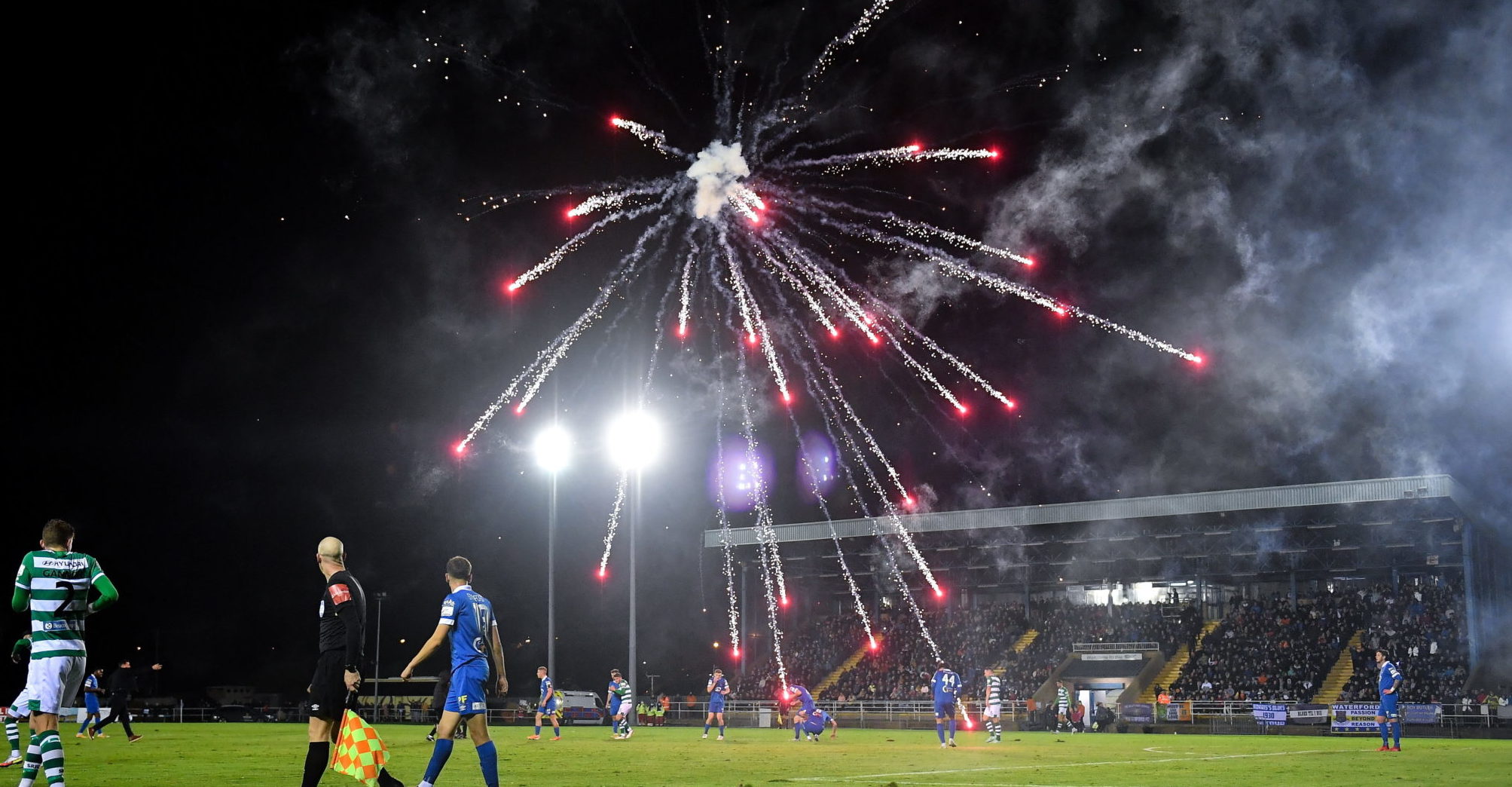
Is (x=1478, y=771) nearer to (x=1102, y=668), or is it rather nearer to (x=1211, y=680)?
(x=1211, y=680)

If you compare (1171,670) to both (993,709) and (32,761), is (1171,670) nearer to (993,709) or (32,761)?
(993,709)

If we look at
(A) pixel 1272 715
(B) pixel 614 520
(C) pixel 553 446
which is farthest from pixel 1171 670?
(C) pixel 553 446

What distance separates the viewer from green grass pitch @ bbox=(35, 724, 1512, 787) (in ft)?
49.8

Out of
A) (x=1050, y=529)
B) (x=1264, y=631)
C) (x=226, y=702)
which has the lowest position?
(x=226, y=702)

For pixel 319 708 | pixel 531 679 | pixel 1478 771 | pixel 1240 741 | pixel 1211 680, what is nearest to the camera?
pixel 319 708

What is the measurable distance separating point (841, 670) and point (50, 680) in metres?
52.2

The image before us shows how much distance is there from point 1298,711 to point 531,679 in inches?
1396

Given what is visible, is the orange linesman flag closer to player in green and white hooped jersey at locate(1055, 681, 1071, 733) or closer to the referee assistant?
the referee assistant

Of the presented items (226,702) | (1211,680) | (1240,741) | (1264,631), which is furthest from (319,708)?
(226,702)

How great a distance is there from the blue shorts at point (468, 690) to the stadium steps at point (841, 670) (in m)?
48.8

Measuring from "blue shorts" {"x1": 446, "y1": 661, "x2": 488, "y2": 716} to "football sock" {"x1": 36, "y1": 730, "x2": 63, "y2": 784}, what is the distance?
3.29 metres

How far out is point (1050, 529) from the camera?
55250 millimetres

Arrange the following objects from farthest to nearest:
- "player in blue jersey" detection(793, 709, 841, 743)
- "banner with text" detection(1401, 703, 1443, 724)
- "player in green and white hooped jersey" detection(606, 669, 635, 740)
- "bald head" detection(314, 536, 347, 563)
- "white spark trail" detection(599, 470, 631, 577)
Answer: "white spark trail" detection(599, 470, 631, 577) < "banner with text" detection(1401, 703, 1443, 724) < "player in green and white hooped jersey" detection(606, 669, 635, 740) < "player in blue jersey" detection(793, 709, 841, 743) < "bald head" detection(314, 536, 347, 563)

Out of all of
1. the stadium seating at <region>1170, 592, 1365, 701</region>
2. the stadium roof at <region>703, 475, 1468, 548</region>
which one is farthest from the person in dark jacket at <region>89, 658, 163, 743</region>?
the stadium seating at <region>1170, 592, 1365, 701</region>
